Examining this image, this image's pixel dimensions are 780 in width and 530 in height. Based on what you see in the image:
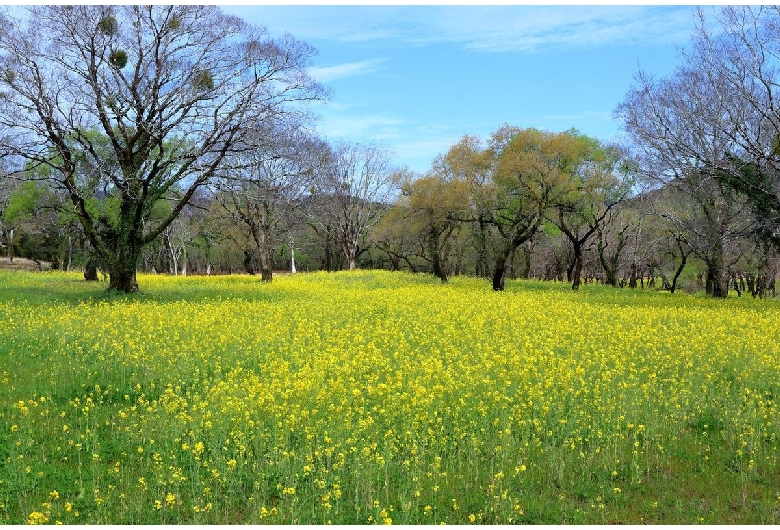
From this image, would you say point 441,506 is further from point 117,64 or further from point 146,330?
point 117,64

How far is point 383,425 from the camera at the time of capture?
29.8 feet

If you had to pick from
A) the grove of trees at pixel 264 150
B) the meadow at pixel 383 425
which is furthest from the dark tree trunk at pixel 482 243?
the meadow at pixel 383 425

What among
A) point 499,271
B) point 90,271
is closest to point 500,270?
point 499,271

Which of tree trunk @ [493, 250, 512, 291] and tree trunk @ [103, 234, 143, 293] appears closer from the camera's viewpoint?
tree trunk @ [103, 234, 143, 293]

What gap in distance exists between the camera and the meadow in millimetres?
6766

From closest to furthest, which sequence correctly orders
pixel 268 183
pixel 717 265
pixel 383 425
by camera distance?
pixel 383 425 < pixel 717 265 < pixel 268 183

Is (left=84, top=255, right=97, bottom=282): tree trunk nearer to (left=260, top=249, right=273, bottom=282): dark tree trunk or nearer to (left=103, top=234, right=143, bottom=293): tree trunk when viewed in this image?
(left=260, top=249, right=273, bottom=282): dark tree trunk

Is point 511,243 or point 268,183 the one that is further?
point 268,183

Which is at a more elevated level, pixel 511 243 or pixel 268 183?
pixel 268 183

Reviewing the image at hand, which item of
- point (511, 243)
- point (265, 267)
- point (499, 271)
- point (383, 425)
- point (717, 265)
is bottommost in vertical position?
point (383, 425)

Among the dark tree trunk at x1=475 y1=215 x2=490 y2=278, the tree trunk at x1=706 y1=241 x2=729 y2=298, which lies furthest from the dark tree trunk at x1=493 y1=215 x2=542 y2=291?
the tree trunk at x1=706 y1=241 x2=729 y2=298

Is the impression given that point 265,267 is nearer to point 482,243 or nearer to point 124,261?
point 124,261

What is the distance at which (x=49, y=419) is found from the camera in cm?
951

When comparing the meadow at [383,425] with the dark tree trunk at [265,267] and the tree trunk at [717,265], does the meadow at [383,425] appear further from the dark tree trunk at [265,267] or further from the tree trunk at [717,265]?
the dark tree trunk at [265,267]
